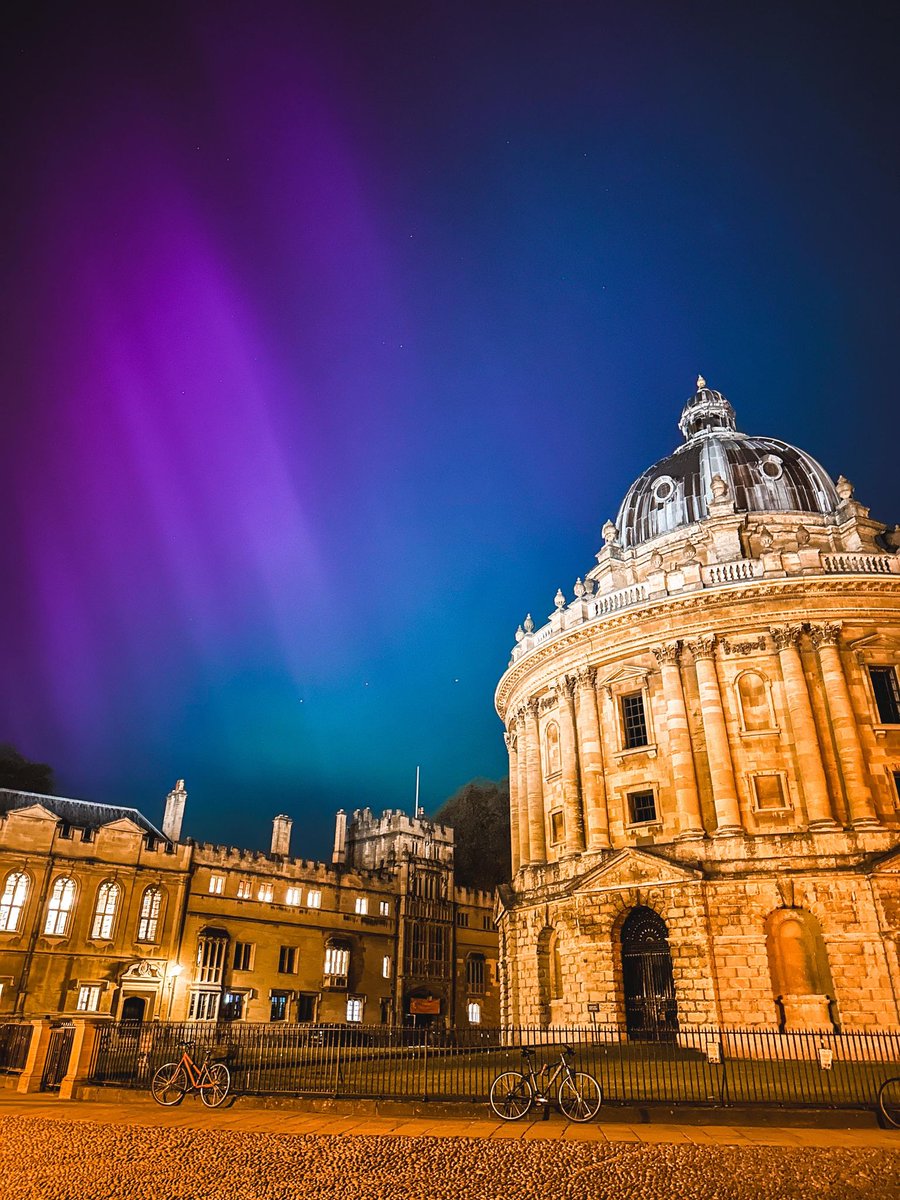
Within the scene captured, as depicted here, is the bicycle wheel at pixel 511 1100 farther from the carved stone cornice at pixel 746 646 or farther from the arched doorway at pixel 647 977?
the carved stone cornice at pixel 746 646

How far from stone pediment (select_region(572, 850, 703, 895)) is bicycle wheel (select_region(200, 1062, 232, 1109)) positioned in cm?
1806

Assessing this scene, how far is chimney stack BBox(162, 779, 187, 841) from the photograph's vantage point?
46.3 meters

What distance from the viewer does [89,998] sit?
37.0 m

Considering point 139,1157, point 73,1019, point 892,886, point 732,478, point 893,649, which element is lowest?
point 139,1157

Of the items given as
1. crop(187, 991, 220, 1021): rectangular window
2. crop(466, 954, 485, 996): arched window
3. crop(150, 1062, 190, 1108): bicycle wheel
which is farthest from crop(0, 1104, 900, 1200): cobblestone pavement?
crop(466, 954, 485, 996): arched window

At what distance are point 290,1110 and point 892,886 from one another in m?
21.0

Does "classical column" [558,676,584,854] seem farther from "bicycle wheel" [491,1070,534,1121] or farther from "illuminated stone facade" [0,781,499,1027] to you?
"illuminated stone facade" [0,781,499,1027]

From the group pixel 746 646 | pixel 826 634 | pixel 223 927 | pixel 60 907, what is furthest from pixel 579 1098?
pixel 223 927

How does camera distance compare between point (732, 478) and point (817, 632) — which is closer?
point (817, 632)

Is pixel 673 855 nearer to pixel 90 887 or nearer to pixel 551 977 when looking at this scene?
pixel 551 977

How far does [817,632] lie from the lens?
3103 centimetres

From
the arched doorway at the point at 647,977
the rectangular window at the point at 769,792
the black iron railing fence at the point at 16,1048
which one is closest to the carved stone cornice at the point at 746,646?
the rectangular window at the point at 769,792

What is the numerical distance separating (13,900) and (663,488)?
3825 centimetres

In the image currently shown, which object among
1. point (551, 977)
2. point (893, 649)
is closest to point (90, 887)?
point (551, 977)
